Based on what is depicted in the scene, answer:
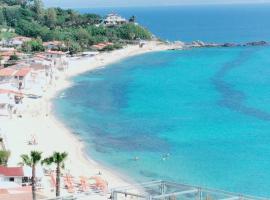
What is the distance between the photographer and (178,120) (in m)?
48.9

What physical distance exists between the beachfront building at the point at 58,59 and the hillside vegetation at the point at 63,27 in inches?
A: 373

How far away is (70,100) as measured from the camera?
56.6 meters

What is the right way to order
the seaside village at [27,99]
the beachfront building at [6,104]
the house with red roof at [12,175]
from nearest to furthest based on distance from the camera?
the seaside village at [27,99] → the house with red roof at [12,175] → the beachfront building at [6,104]

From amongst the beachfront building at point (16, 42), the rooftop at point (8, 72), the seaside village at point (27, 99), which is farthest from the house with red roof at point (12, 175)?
the beachfront building at point (16, 42)

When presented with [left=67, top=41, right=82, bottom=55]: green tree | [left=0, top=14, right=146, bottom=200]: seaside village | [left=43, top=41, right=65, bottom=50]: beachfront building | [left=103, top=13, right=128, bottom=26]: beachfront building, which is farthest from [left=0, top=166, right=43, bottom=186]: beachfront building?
[left=103, top=13, right=128, bottom=26]: beachfront building

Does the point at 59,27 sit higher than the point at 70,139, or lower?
higher

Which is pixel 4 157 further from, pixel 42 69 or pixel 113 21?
pixel 113 21

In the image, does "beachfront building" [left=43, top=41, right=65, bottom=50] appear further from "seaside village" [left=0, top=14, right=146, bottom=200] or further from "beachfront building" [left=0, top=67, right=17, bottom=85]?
"beachfront building" [left=0, top=67, right=17, bottom=85]

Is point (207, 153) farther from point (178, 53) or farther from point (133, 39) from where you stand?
point (133, 39)

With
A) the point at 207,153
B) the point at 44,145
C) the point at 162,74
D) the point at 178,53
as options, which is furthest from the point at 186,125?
the point at 178,53

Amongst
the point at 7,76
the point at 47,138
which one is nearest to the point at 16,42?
the point at 7,76

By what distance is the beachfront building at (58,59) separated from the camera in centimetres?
7509

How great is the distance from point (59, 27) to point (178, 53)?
2176cm

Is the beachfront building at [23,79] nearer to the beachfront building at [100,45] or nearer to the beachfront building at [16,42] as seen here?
the beachfront building at [16,42]
